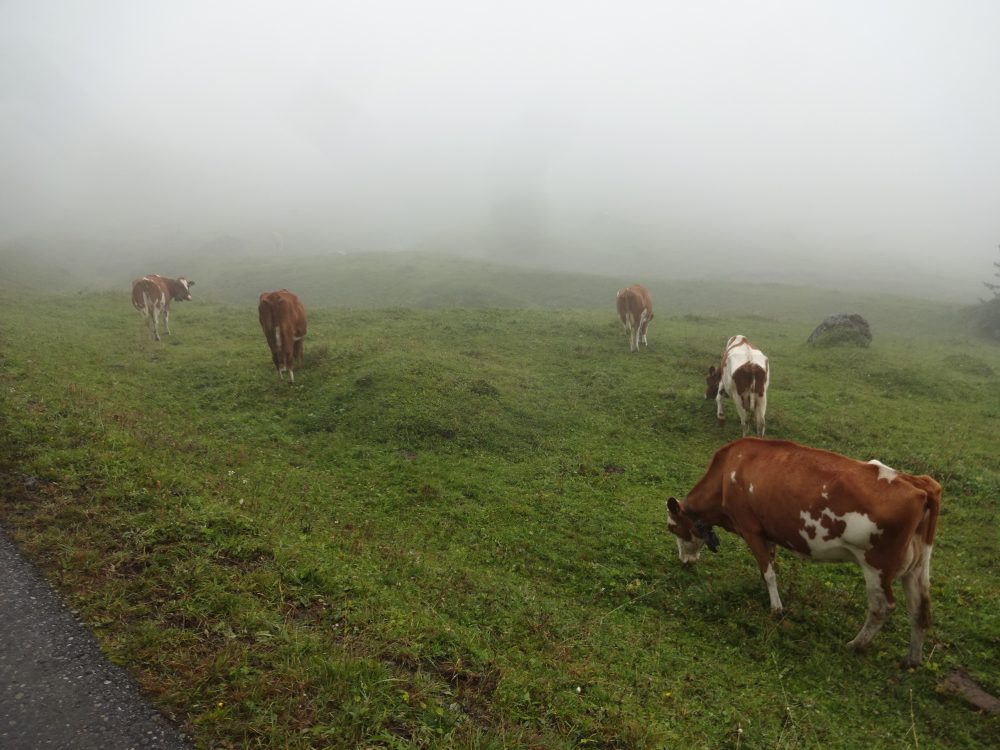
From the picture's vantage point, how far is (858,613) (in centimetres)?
836

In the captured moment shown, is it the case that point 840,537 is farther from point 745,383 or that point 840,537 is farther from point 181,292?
point 181,292

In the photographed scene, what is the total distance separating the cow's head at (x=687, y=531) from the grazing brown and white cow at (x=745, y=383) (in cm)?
665

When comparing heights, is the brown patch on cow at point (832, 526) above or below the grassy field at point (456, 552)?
above

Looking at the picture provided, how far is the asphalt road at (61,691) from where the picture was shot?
4.39 m

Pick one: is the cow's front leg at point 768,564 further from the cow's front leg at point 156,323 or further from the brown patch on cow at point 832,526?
the cow's front leg at point 156,323

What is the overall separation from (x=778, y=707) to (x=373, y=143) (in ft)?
584

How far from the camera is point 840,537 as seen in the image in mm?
7441

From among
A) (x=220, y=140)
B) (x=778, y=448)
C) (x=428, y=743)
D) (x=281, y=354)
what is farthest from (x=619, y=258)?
(x=220, y=140)

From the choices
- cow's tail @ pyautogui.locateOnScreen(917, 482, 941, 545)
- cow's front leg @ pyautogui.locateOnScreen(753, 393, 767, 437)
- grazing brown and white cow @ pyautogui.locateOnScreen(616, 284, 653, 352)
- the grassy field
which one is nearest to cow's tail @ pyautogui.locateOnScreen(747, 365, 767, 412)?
cow's front leg @ pyautogui.locateOnScreen(753, 393, 767, 437)

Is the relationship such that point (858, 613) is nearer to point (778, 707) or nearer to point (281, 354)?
point (778, 707)

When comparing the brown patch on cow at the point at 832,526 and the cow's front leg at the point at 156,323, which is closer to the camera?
the brown patch on cow at the point at 832,526

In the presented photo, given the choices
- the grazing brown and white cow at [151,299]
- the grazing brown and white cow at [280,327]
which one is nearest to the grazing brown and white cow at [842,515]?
the grazing brown and white cow at [280,327]

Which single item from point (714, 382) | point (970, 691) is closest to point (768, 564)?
point (970, 691)

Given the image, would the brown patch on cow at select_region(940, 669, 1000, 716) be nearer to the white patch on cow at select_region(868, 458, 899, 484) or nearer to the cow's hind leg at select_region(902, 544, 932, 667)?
the cow's hind leg at select_region(902, 544, 932, 667)
